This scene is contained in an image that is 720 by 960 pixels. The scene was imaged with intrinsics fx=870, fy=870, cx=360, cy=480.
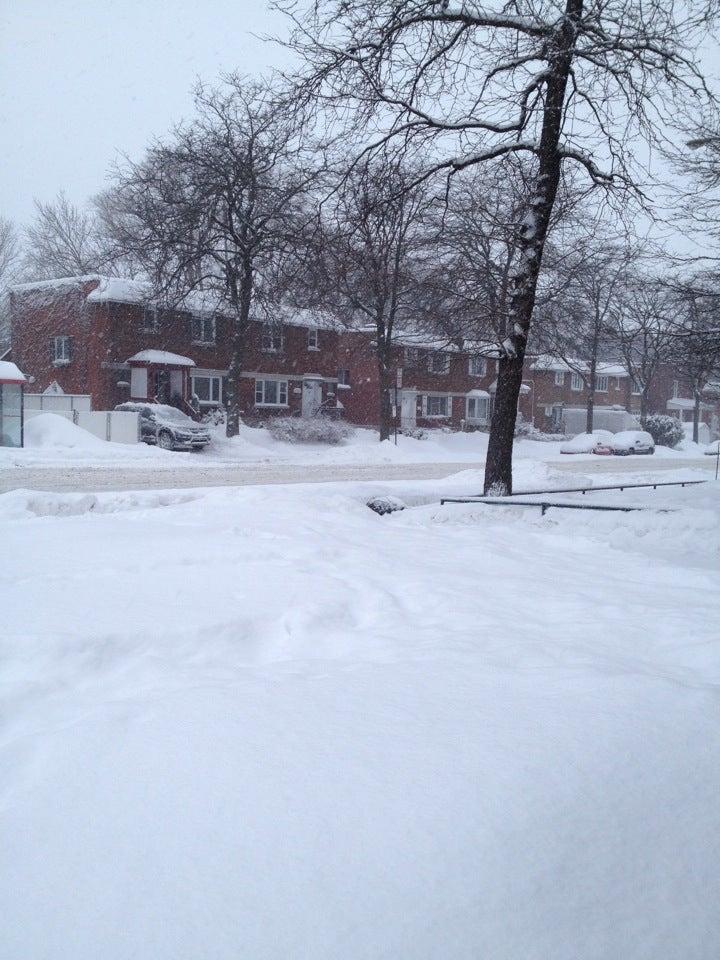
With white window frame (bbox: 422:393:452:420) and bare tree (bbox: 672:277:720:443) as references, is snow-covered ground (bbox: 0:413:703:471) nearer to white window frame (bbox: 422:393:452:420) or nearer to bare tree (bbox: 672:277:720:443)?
white window frame (bbox: 422:393:452:420)

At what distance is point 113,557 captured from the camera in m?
7.79

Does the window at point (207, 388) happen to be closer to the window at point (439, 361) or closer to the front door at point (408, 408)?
the front door at point (408, 408)

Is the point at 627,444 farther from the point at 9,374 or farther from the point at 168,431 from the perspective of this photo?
the point at 9,374

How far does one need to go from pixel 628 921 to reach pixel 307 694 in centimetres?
195

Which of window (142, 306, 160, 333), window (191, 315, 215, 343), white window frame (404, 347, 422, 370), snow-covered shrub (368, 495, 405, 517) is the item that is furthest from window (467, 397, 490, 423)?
snow-covered shrub (368, 495, 405, 517)

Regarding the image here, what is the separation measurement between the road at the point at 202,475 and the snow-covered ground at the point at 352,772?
11512 millimetres

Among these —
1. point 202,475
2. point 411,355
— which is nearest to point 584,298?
point 411,355

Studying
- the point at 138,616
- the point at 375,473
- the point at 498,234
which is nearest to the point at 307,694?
the point at 138,616

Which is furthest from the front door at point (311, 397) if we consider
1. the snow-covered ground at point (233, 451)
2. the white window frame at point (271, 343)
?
the snow-covered ground at point (233, 451)

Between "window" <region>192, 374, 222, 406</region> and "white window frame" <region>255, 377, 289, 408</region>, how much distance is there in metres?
2.31

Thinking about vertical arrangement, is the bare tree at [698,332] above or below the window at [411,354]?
below

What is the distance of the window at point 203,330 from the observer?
4141cm

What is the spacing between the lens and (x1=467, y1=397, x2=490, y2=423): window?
5612cm

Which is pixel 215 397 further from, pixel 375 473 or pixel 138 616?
pixel 138 616
